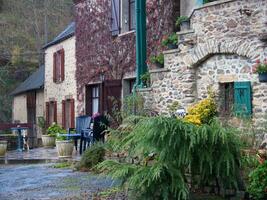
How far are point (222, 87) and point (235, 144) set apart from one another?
3.94 m

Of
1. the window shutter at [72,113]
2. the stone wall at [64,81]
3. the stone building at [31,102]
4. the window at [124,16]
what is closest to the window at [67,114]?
the window shutter at [72,113]

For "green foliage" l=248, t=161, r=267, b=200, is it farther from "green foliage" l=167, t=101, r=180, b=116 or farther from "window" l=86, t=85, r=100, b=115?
"window" l=86, t=85, r=100, b=115

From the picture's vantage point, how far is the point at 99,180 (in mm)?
9125

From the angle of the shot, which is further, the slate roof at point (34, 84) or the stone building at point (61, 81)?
the slate roof at point (34, 84)

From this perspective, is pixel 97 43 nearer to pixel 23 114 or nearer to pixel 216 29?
pixel 216 29

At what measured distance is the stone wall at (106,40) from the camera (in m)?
13.5

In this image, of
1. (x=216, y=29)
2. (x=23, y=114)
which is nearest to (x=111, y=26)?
(x=216, y=29)

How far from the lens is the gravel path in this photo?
25.5ft

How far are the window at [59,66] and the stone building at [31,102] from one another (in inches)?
93.6

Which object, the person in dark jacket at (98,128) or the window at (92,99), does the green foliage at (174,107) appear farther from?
the window at (92,99)

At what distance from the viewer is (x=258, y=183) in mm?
6316

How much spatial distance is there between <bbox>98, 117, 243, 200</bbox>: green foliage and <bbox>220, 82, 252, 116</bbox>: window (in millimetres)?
2800

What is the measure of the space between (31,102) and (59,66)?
5.03 m

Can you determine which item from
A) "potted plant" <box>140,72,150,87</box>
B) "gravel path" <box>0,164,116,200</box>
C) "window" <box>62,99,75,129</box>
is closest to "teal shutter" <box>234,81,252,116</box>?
"gravel path" <box>0,164,116,200</box>
